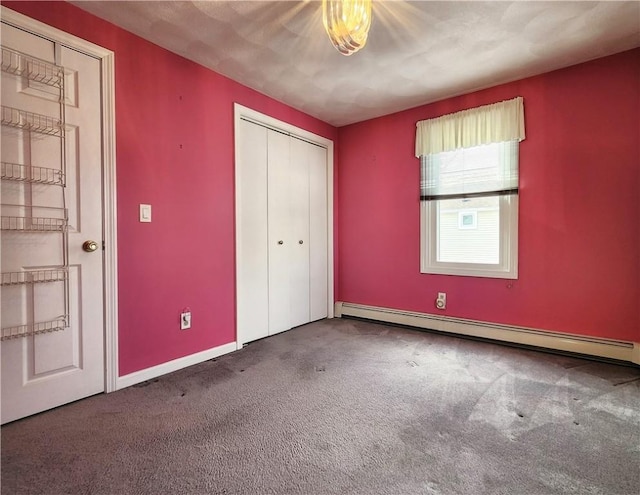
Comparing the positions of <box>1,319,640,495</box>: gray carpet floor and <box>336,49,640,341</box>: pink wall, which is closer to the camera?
<box>1,319,640,495</box>: gray carpet floor

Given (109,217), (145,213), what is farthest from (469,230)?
(109,217)

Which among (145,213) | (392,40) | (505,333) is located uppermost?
(392,40)

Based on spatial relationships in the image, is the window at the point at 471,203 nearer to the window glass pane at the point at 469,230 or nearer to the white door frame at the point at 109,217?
the window glass pane at the point at 469,230

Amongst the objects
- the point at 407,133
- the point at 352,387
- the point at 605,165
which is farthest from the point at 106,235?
the point at 605,165

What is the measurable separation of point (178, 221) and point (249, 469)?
177 centimetres

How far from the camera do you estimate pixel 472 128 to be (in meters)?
3.10

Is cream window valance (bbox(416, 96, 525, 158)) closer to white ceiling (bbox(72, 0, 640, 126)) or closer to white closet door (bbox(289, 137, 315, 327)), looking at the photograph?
white ceiling (bbox(72, 0, 640, 126))

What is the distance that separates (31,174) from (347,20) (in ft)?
6.20

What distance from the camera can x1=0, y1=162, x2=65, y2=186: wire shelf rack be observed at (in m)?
1.70

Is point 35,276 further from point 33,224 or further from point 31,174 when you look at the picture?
point 31,174

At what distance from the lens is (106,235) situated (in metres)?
2.07

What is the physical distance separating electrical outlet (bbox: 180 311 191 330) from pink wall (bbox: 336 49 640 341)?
229 cm

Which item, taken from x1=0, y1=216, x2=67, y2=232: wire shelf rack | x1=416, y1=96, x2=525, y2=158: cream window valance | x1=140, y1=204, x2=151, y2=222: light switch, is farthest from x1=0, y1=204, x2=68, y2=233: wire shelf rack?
x1=416, y1=96, x2=525, y2=158: cream window valance

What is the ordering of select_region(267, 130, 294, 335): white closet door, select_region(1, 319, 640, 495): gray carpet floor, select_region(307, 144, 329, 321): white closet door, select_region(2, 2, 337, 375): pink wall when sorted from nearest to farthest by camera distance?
select_region(1, 319, 640, 495): gray carpet floor
select_region(2, 2, 337, 375): pink wall
select_region(267, 130, 294, 335): white closet door
select_region(307, 144, 329, 321): white closet door
